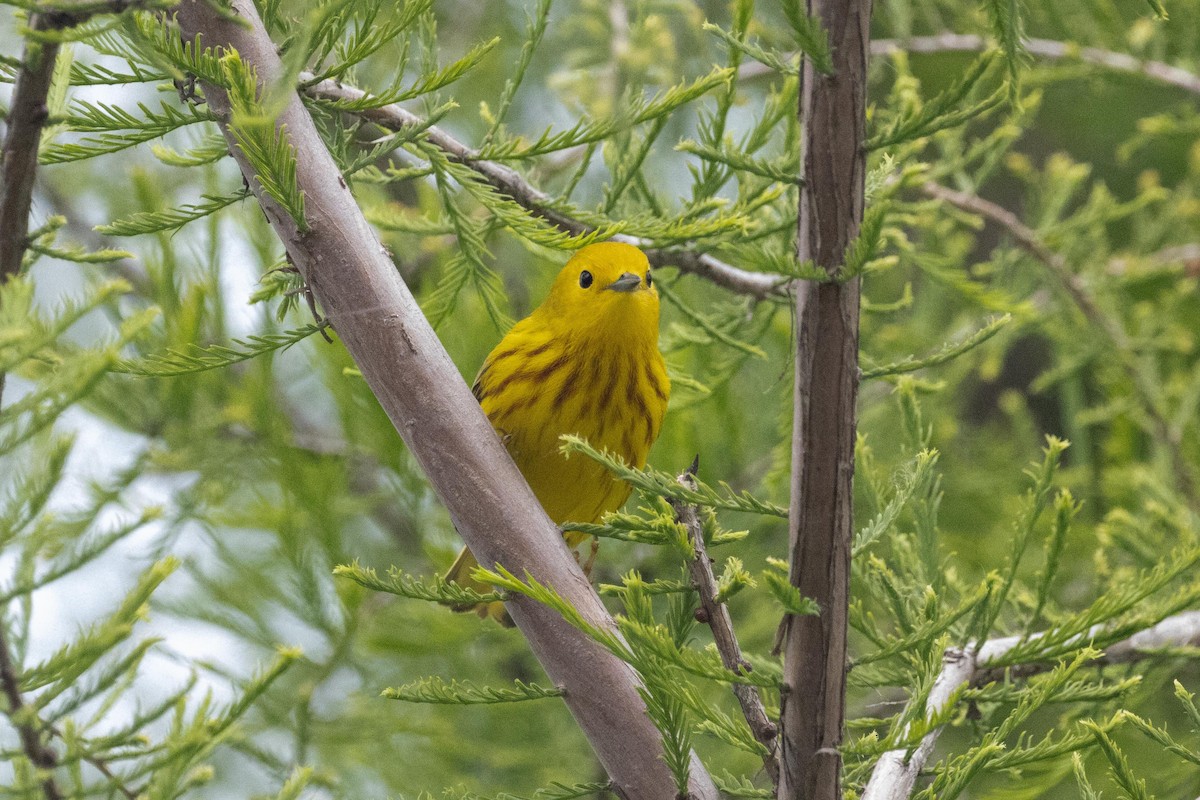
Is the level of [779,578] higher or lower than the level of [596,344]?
lower

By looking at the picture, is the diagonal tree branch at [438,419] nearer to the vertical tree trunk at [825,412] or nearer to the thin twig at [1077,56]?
the vertical tree trunk at [825,412]

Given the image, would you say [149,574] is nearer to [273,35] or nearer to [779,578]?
[779,578]

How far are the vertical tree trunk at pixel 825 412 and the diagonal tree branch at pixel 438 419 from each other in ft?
0.53

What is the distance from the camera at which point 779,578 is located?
3.71 ft

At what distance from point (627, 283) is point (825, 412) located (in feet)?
4.08

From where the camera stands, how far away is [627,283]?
2457 mm

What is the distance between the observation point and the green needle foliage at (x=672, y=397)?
128cm

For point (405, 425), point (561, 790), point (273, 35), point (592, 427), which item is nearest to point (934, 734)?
point (561, 790)

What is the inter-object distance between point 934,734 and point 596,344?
3.97 ft

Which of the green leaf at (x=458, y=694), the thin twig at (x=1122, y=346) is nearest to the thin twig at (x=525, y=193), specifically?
the green leaf at (x=458, y=694)

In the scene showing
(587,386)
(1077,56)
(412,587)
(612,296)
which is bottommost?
(412,587)

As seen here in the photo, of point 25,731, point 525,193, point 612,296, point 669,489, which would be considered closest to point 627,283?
point 612,296

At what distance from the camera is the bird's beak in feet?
8.05

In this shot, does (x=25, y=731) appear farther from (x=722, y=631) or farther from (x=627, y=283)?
(x=627, y=283)
